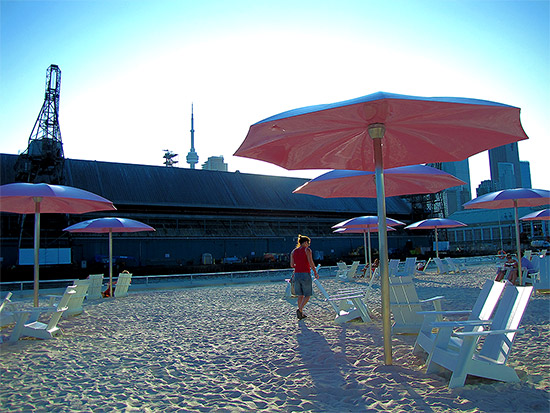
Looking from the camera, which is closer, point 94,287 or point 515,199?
point 515,199

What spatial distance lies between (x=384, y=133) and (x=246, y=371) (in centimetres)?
321

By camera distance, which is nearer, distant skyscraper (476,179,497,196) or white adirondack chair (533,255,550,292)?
white adirondack chair (533,255,550,292)

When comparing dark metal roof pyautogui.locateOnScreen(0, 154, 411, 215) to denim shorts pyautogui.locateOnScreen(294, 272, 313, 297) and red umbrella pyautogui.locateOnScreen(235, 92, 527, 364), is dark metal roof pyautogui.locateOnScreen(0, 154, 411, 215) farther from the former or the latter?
red umbrella pyautogui.locateOnScreen(235, 92, 527, 364)

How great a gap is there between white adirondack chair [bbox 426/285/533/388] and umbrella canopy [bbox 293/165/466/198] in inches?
155

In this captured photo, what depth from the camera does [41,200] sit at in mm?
8875

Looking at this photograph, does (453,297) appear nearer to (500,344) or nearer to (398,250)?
(500,344)

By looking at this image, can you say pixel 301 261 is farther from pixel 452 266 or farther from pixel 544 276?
pixel 452 266

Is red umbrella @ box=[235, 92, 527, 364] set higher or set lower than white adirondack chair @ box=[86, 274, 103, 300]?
higher

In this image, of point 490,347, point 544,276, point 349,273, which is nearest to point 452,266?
point 349,273

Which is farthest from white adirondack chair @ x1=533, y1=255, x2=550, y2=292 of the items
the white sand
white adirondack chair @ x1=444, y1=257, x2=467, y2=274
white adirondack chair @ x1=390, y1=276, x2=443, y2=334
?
white adirondack chair @ x1=444, y1=257, x2=467, y2=274

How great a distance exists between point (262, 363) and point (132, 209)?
30.7 meters

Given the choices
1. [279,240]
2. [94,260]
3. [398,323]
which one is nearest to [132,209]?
[94,260]

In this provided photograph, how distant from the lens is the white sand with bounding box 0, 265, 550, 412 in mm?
4039

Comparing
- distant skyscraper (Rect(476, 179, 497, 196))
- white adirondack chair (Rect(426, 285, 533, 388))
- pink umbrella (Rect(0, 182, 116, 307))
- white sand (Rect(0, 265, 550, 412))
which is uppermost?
distant skyscraper (Rect(476, 179, 497, 196))
